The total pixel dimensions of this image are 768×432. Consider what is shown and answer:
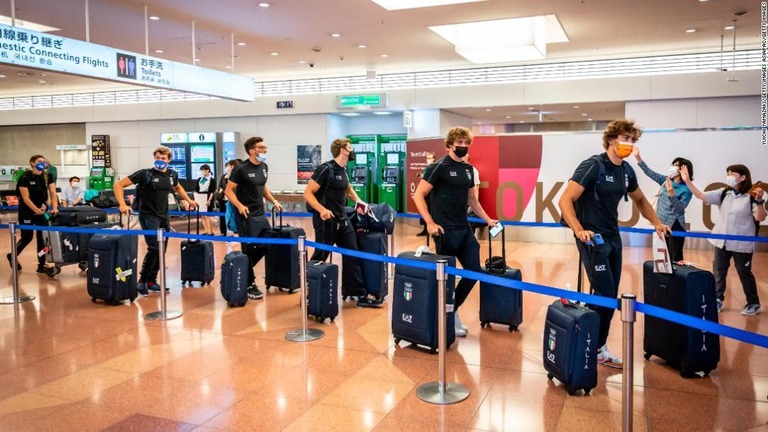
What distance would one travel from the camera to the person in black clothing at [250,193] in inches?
264

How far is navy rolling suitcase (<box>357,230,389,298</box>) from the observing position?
655cm

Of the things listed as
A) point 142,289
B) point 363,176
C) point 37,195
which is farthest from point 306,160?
point 142,289

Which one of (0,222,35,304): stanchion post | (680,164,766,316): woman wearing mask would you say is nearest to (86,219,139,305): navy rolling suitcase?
(0,222,35,304): stanchion post

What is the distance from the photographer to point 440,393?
156 inches

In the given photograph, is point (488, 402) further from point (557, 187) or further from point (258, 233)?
point (557, 187)

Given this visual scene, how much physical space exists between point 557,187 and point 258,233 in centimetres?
654

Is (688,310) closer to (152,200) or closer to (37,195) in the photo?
(152,200)

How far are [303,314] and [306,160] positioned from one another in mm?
12394

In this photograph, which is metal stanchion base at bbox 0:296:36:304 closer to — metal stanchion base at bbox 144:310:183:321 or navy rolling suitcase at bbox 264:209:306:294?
metal stanchion base at bbox 144:310:183:321

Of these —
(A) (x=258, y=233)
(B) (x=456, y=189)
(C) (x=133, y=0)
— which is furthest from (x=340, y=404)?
(C) (x=133, y=0)

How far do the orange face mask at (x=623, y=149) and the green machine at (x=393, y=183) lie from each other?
480 inches

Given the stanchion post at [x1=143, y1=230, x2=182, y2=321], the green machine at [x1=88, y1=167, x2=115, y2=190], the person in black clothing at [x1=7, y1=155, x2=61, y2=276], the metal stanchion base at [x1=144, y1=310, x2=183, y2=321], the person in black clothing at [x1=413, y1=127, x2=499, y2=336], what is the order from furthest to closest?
the green machine at [x1=88, y1=167, x2=115, y2=190]
the person in black clothing at [x1=7, y1=155, x2=61, y2=276]
the metal stanchion base at [x1=144, y1=310, x2=183, y2=321]
the stanchion post at [x1=143, y1=230, x2=182, y2=321]
the person in black clothing at [x1=413, y1=127, x2=499, y2=336]

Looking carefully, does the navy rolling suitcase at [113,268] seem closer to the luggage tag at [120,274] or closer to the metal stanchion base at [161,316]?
the luggage tag at [120,274]

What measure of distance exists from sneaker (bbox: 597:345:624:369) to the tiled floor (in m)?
0.10
